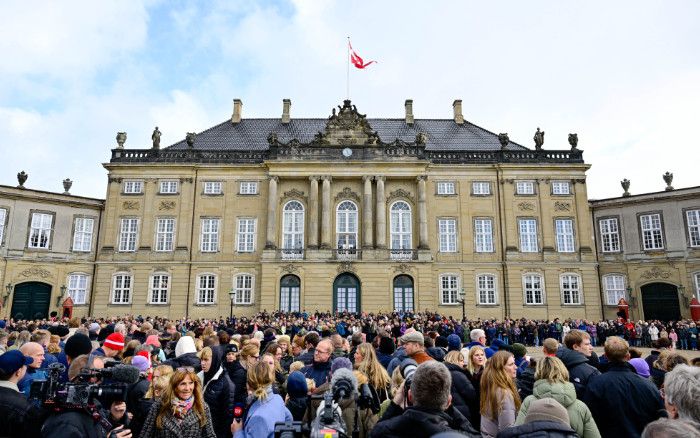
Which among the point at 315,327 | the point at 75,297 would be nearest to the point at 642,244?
the point at 315,327

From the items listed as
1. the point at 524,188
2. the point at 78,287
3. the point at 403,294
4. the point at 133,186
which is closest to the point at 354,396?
the point at 403,294

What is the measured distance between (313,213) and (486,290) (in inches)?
555

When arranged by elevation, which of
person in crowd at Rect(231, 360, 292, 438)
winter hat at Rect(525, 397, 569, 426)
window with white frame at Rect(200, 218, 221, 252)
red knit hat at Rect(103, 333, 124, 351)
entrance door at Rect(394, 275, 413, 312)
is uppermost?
window with white frame at Rect(200, 218, 221, 252)

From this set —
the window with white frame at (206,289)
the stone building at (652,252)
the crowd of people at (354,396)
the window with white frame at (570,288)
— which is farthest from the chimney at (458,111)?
the crowd of people at (354,396)

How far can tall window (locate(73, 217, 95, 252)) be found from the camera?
3497cm

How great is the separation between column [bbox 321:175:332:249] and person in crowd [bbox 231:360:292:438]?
2872 cm

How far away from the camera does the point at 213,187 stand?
1400 inches

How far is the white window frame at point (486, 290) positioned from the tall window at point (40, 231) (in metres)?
32.3

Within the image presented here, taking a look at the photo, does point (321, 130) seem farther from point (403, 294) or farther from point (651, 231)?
point (651, 231)

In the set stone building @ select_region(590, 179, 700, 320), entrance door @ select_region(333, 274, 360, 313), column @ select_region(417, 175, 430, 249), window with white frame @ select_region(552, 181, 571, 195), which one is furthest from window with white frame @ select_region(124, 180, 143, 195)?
stone building @ select_region(590, 179, 700, 320)

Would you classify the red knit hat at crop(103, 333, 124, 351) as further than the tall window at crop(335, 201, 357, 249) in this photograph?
No

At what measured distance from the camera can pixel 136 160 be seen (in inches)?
1401

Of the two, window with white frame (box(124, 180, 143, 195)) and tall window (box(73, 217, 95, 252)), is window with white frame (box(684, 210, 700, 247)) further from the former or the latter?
tall window (box(73, 217, 95, 252))

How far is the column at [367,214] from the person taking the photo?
33438 millimetres
